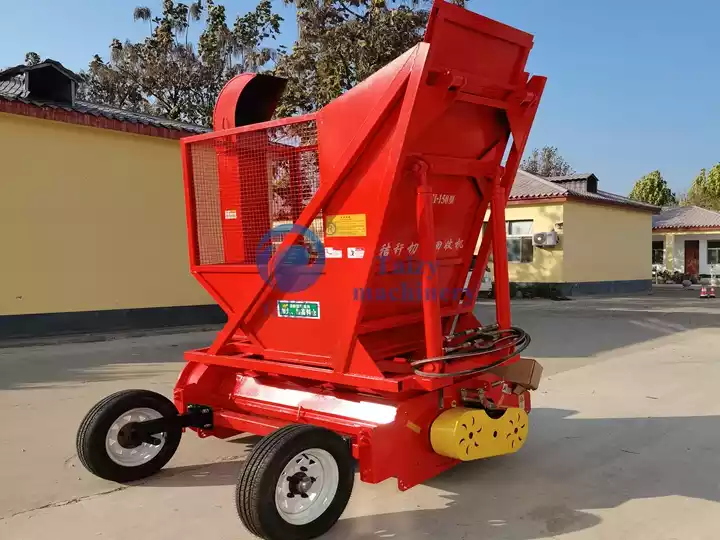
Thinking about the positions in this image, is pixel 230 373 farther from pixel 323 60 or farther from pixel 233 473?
pixel 323 60

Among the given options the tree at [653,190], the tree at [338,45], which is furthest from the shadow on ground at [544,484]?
the tree at [653,190]

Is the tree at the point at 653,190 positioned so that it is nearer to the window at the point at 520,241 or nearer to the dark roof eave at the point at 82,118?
the window at the point at 520,241

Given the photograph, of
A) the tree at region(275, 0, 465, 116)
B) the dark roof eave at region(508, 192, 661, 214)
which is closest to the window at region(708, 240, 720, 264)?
the dark roof eave at region(508, 192, 661, 214)

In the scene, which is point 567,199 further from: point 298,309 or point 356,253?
point 356,253

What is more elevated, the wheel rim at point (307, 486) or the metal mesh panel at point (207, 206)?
the metal mesh panel at point (207, 206)

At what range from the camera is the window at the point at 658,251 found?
111ft

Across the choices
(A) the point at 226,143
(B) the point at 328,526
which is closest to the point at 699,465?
(B) the point at 328,526

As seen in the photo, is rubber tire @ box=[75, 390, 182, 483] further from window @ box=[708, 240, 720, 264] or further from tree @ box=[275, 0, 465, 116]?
window @ box=[708, 240, 720, 264]

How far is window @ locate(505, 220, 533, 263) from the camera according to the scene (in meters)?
22.2

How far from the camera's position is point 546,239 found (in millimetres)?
21219

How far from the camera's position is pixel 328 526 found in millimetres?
3326

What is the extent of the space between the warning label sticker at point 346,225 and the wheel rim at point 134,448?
1766 millimetres

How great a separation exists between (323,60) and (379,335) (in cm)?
1484
